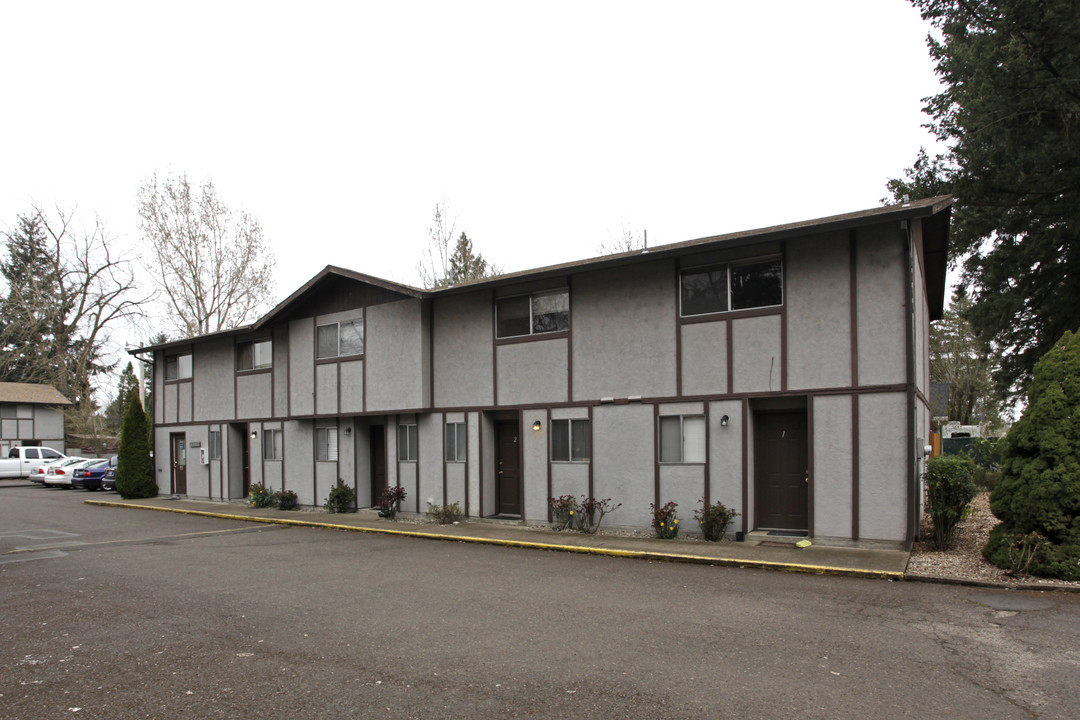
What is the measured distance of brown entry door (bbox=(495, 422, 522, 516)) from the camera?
53.0ft

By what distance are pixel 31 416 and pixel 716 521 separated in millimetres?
47241

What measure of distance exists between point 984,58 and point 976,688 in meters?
16.7

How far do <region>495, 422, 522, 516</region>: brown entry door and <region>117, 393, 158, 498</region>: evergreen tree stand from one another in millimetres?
15768

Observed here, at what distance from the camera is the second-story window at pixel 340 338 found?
1848 cm

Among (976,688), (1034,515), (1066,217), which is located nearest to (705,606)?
(976,688)

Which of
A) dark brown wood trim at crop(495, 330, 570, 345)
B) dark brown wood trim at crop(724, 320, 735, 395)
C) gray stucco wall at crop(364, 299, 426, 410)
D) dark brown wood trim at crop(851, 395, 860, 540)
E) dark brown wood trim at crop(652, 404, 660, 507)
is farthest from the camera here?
gray stucco wall at crop(364, 299, 426, 410)

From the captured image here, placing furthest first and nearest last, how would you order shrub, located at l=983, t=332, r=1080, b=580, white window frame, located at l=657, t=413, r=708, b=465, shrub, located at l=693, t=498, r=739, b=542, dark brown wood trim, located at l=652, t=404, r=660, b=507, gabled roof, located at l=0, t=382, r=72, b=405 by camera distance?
1. gabled roof, located at l=0, t=382, r=72, b=405
2. dark brown wood trim, located at l=652, t=404, r=660, b=507
3. white window frame, located at l=657, t=413, r=708, b=465
4. shrub, located at l=693, t=498, r=739, b=542
5. shrub, located at l=983, t=332, r=1080, b=580

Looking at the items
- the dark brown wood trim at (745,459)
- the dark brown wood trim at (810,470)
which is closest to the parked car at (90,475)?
the dark brown wood trim at (745,459)

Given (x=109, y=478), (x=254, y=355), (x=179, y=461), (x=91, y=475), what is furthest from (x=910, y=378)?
(x=91, y=475)

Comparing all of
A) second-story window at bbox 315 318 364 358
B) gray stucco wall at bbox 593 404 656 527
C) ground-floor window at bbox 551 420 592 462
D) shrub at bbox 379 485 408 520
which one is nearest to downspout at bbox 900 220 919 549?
gray stucco wall at bbox 593 404 656 527

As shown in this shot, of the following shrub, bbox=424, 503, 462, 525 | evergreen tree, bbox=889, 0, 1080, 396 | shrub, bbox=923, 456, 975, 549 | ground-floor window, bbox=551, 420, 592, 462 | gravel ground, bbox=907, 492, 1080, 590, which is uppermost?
evergreen tree, bbox=889, 0, 1080, 396

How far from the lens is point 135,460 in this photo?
2511 cm

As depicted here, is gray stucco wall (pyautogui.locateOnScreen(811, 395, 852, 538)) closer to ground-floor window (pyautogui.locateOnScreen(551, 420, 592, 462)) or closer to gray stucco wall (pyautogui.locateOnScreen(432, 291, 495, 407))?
ground-floor window (pyautogui.locateOnScreen(551, 420, 592, 462))

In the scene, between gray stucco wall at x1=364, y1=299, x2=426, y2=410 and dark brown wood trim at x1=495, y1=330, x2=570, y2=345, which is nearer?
dark brown wood trim at x1=495, y1=330, x2=570, y2=345
